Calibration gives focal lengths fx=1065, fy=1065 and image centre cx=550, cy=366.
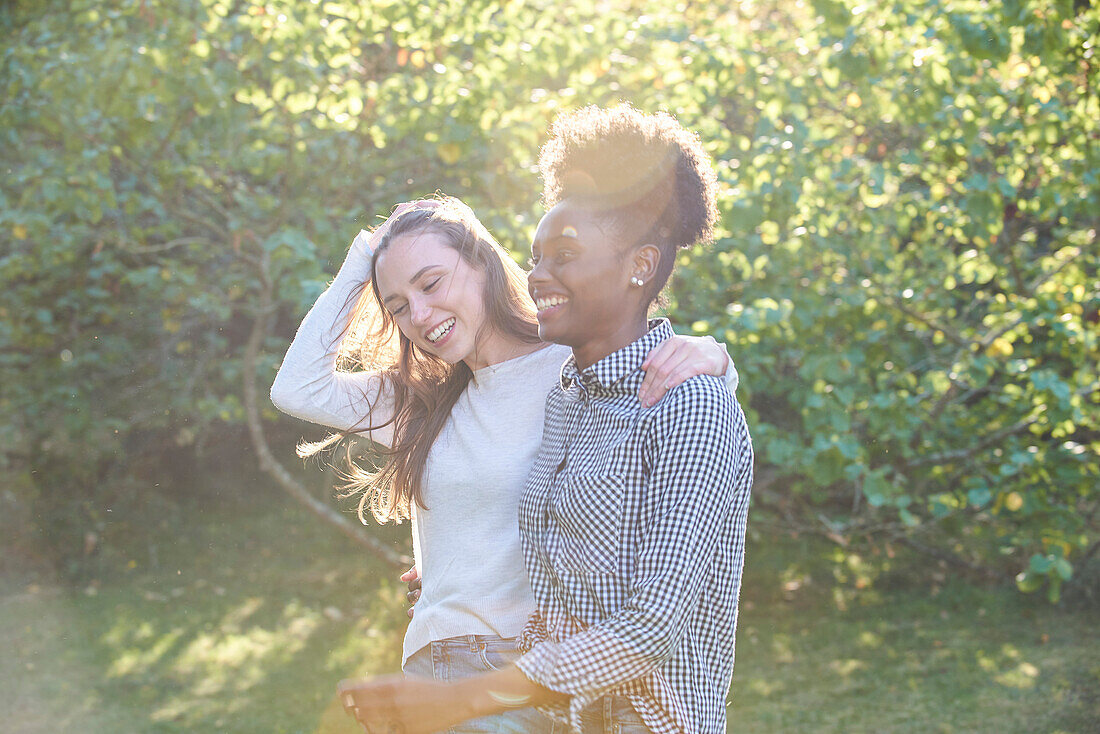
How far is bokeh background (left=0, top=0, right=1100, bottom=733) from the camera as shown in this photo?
479 centimetres

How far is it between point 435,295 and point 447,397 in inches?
9.7

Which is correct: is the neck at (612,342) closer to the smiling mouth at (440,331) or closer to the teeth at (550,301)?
the teeth at (550,301)

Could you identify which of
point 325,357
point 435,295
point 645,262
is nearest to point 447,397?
point 435,295

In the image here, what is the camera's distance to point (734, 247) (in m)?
5.52

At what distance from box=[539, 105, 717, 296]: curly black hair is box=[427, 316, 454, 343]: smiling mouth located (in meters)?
0.42

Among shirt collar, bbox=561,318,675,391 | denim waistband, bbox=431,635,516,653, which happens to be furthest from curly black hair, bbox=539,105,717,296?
denim waistband, bbox=431,635,516,653

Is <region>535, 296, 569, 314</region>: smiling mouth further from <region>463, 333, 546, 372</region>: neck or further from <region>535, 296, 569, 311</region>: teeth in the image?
<region>463, 333, 546, 372</region>: neck

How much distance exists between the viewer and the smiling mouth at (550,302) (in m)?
1.95

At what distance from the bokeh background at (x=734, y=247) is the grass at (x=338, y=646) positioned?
0.12ft

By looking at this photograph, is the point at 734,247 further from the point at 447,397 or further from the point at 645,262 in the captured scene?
the point at 645,262

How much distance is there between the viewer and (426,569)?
2.27 metres

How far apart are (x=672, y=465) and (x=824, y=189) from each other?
11.5 ft

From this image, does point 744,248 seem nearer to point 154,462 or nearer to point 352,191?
point 352,191

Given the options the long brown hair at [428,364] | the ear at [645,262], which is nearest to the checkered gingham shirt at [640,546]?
the ear at [645,262]
